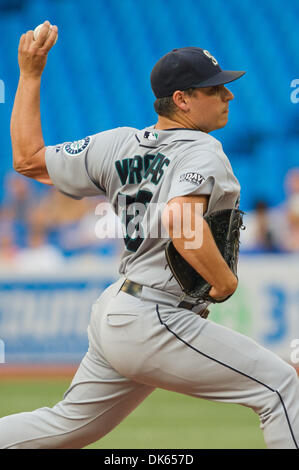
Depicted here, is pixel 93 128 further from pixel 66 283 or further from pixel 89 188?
pixel 89 188

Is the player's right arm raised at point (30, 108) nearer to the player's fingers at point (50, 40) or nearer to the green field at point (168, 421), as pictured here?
the player's fingers at point (50, 40)

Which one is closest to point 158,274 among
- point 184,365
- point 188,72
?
point 184,365

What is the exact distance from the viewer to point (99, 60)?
13.6 meters

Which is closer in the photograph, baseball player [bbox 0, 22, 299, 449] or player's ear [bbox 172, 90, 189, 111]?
baseball player [bbox 0, 22, 299, 449]

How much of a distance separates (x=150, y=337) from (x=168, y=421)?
3134mm

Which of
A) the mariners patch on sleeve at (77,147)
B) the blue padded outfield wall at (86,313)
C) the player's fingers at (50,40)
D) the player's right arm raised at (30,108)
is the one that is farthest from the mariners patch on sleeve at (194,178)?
the blue padded outfield wall at (86,313)

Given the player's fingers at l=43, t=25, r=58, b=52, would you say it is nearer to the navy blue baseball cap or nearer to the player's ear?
the navy blue baseball cap

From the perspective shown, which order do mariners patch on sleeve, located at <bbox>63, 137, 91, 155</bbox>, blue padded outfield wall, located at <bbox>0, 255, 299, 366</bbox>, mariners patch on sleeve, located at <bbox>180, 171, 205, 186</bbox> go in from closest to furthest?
mariners patch on sleeve, located at <bbox>180, 171, 205, 186</bbox> < mariners patch on sleeve, located at <bbox>63, 137, 91, 155</bbox> < blue padded outfield wall, located at <bbox>0, 255, 299, 366</bbox>

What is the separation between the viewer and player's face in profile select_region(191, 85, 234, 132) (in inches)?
121

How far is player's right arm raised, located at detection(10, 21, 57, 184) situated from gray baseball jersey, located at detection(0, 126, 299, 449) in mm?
144

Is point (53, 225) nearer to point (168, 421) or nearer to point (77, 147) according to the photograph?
point (168, 421)

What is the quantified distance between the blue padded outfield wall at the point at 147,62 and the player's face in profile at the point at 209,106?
883 centimetres

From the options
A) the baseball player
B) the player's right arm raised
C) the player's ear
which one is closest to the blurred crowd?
the player's right arm raised

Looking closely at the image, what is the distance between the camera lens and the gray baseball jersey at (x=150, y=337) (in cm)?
290
